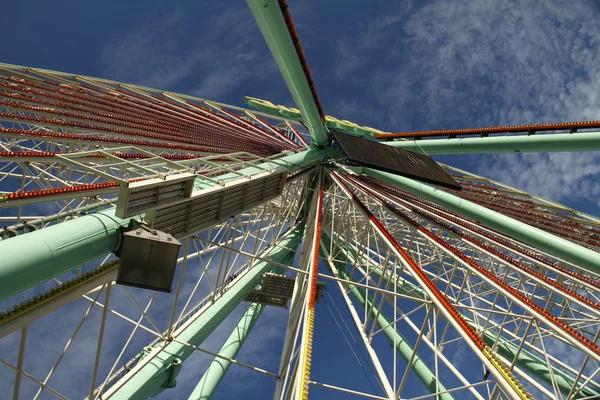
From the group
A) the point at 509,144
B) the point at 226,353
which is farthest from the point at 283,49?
the point at 226,353

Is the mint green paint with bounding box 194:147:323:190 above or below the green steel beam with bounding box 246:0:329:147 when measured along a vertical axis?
below

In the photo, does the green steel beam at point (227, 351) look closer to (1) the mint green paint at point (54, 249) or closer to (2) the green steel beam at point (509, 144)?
(1) the mint green paint at point (54, 249)

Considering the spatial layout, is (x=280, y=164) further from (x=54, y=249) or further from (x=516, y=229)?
(x=54, y=249)

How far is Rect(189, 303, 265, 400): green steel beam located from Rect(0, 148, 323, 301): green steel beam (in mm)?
8923

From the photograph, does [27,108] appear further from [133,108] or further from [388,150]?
[388,150]

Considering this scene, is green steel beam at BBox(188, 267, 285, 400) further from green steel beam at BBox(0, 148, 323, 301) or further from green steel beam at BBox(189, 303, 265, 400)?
green steel beam at BBox(0, 148, 323, 301)

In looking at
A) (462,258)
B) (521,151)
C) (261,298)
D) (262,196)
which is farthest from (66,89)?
(521,151)

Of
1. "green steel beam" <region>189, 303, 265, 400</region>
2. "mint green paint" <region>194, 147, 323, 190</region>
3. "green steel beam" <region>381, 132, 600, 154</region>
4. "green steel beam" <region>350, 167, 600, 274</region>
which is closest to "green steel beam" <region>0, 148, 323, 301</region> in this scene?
"mint green paint" <region>194, 147, 323, 190</region>

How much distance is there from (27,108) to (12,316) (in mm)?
11113

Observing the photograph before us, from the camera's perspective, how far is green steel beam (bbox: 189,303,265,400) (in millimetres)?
14883

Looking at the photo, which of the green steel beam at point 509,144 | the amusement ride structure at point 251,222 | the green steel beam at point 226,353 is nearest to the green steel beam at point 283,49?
the amusement ride structure at point 251,222

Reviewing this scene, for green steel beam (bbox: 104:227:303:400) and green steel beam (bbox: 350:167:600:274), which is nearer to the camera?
green steel beam (bbox: 104:227:303:400)

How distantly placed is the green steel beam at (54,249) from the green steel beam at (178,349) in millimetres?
5459

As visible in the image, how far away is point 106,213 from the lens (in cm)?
829
